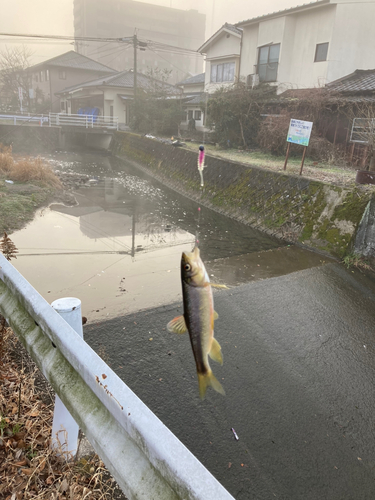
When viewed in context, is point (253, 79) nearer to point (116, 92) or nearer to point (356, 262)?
point (116, 92)

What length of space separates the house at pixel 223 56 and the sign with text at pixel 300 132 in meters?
16.4

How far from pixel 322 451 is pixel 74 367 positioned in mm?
2546

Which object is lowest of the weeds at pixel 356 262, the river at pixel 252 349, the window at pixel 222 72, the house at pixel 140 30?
the river at pixel 252 349

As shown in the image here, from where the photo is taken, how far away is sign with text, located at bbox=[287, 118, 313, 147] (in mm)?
10555

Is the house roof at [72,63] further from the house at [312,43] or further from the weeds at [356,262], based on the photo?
the weeds at [356,262]

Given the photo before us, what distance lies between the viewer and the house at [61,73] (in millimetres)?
46250

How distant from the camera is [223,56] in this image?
2712 centimetres

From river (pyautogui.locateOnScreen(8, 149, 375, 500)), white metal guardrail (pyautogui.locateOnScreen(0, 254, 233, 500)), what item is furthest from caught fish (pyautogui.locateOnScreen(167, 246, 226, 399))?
river (pyautogui.locateOnScreen(8, 149, 375, 500))

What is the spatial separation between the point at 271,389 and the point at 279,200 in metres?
7.70

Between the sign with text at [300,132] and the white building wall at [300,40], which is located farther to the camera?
the white building wall at [300,40]

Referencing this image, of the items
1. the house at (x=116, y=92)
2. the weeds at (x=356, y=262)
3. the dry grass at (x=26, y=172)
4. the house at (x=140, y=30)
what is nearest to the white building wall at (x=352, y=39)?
the dry grass at (x=26, y=172)

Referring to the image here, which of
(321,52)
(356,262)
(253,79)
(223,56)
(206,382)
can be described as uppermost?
(223,56)

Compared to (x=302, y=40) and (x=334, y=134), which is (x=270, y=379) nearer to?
(x=334, y=134)

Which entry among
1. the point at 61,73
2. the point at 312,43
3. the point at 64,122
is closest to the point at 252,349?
the point at 312,43
